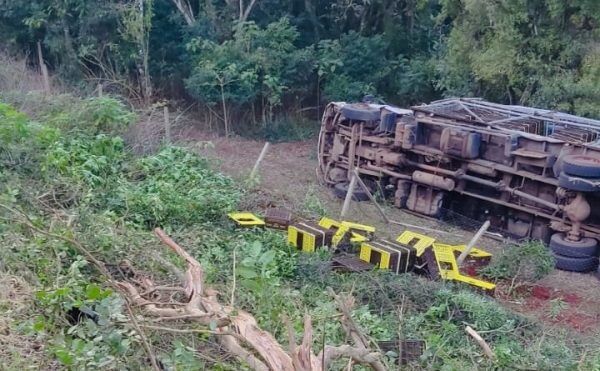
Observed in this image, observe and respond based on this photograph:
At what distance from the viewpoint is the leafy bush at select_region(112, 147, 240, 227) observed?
365 inches

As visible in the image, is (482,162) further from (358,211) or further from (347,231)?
(347,231)

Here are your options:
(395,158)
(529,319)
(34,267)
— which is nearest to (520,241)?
(395,158)

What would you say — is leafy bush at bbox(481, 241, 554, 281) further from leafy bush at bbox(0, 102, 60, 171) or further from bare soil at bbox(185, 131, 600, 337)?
leafy bush at bbox(0, 102, 60, 171)

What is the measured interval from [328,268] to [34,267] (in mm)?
3680

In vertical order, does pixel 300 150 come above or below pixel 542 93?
below

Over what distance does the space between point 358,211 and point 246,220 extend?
319 centimetres

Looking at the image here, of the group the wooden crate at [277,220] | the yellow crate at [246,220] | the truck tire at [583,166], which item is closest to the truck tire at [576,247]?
the truck tire at [583,166]

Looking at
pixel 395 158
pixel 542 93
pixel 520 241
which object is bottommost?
pixel 520 241

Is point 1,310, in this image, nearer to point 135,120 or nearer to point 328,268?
point 328,268

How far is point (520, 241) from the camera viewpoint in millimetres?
11820

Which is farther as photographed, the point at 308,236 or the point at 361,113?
the point at 361,113

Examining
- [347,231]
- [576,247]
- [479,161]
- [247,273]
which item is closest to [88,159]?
[347,231]

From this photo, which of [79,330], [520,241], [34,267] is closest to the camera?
[79,330]

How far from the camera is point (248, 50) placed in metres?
19.1
